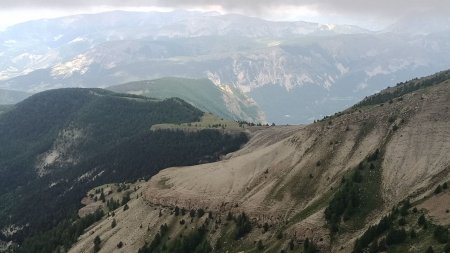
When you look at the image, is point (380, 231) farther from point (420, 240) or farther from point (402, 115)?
point (402, 115)

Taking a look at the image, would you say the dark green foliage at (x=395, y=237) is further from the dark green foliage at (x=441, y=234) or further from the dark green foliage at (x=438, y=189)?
the dark green foliage at (x=438, y=189)

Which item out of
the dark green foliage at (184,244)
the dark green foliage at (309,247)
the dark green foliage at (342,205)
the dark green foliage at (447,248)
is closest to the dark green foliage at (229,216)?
the dark green foliage at (184,244)

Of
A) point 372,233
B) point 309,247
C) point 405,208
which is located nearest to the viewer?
point 372,233

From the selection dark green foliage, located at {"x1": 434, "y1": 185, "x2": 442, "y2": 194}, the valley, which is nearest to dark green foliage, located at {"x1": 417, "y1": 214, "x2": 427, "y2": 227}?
the valley

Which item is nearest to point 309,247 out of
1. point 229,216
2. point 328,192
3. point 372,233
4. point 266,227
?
point 372,233

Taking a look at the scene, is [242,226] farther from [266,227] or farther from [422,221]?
[422,221]
